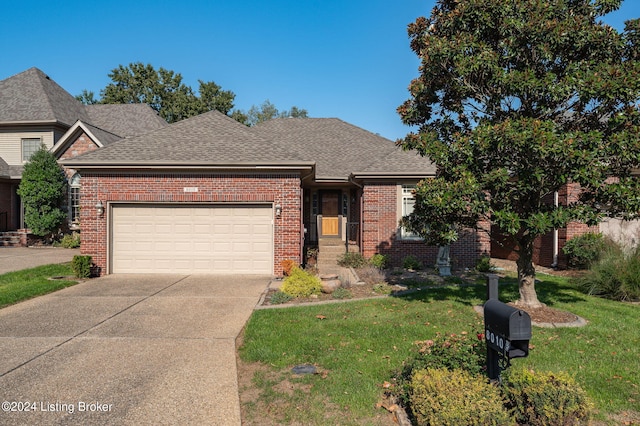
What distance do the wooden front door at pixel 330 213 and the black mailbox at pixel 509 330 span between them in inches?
556

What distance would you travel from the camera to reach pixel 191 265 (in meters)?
11.8

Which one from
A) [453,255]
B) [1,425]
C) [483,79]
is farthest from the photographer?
[453,255]

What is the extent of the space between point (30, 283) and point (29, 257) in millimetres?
6280

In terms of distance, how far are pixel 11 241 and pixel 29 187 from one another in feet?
10.9

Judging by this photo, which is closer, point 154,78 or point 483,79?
point 483,79

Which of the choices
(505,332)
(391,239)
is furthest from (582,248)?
(505,332)

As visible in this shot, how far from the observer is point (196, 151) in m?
11.8

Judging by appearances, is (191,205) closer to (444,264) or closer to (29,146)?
(444,264)

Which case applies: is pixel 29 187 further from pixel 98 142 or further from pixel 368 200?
pixel 368 200

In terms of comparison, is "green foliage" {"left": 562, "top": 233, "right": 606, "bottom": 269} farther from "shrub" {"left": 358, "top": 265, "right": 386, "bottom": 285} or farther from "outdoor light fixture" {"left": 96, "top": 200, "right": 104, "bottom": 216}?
"outdoor light fixture" {"left": 96, "top": 200, "right": 104, "bottom": 216}

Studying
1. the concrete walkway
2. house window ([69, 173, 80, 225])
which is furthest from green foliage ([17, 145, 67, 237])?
the concrete walkway

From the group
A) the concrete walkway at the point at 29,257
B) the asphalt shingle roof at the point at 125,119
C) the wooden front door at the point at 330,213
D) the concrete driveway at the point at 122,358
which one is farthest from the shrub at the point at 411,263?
the asphalt shingle roof at the point at 125,119

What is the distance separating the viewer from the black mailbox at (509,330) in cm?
290

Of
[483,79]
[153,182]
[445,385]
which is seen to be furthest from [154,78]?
[445,385]
